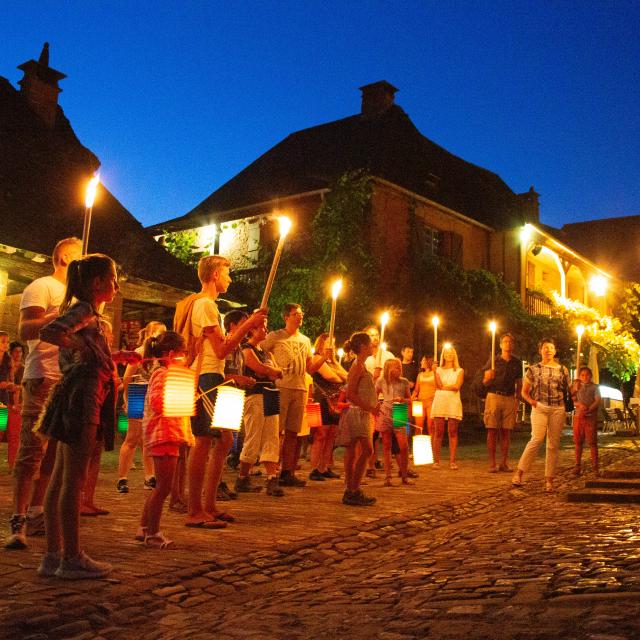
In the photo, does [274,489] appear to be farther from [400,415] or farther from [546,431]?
[546,431]

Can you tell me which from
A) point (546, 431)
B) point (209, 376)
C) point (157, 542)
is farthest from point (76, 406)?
point (546, 431)

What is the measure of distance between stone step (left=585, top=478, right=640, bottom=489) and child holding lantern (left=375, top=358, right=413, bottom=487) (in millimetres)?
2334

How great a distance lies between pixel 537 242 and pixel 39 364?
27462mm

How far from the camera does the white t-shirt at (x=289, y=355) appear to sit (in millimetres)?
8773

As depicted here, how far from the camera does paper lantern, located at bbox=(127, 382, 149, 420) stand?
8250 millimetres

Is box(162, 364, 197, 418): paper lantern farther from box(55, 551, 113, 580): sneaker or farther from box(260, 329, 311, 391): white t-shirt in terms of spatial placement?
box(260, 329, 311, 391): white t-shirt

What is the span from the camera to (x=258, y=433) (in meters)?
8.13

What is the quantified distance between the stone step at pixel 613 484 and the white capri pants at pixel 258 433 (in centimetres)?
443

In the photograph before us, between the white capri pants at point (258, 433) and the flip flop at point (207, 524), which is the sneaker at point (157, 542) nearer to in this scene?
the flip flop at point (207, 524)

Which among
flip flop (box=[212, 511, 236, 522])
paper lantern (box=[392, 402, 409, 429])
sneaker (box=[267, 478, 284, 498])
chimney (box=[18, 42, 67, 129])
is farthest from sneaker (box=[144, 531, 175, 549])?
chimney (box=[18, 42, 67, 129])

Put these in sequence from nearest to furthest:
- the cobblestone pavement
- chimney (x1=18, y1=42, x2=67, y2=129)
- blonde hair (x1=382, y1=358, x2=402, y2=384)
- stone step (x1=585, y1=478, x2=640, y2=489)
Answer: the cobblestone pavement < stone step (x1=585, y1=478, x2=640, y2=489) < blonde hair (x1=382, y1=358, x2=402, y2=384) < chimney (x1=18, y1=42, x2=67, y2=129)

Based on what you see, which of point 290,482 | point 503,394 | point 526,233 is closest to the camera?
point 290,482

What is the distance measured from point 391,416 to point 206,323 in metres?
4.74

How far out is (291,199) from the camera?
81.0ft
